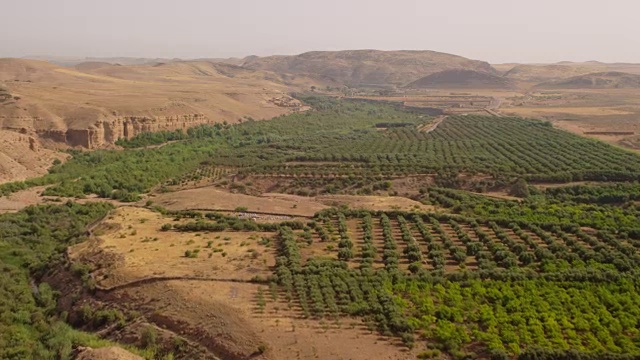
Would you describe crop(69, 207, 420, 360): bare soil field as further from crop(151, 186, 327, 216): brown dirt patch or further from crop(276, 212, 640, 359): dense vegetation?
crop(151, 186, 327, 216): brown dirt patch

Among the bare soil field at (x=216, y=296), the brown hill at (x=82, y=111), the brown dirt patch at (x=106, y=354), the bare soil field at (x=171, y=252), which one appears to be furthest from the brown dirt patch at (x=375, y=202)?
the brown hill at (x=82, y=111)

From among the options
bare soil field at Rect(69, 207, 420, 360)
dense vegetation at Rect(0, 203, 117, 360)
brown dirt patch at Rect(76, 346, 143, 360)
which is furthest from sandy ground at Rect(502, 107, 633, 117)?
brown dirt patch at Rect(76, 346, 143, 360)

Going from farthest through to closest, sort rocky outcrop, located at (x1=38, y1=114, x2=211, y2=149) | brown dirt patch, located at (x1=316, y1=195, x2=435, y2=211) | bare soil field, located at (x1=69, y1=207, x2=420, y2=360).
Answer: rocky outcrop, located at (x1=38, y1=114, x2=211, y2=149) → brown dirt patch, located at (x1=316, y1=195, x2=435, y2=211) → bare soil field, located at (x1=69, y1=207, x2=420, y2=360)

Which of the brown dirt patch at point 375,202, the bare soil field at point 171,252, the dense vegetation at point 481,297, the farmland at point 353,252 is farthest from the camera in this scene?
the brown dirt patch at point 375,202

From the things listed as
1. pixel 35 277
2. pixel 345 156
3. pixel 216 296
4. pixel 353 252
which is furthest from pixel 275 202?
pixel 345 156

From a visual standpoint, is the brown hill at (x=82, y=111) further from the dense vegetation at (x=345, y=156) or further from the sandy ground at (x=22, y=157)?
the dense vegetation at (x=345, y=156)

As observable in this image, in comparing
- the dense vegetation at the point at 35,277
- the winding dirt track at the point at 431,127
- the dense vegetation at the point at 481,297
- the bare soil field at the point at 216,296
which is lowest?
the dense vegetation at the point at 35,277
